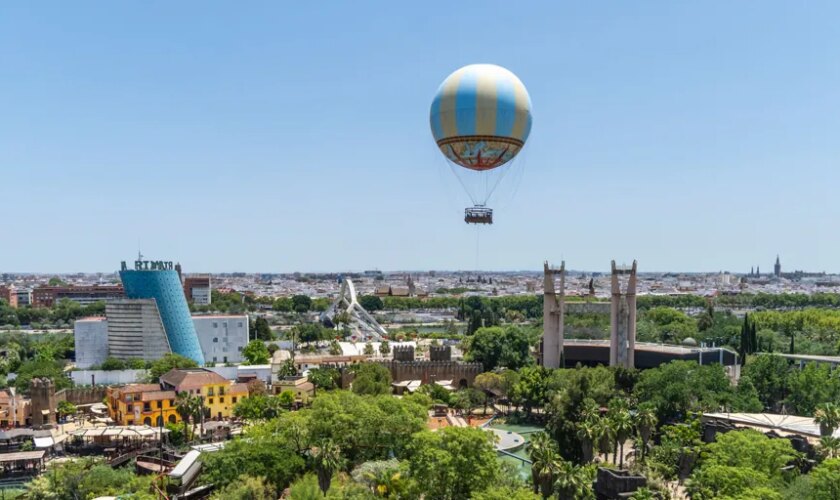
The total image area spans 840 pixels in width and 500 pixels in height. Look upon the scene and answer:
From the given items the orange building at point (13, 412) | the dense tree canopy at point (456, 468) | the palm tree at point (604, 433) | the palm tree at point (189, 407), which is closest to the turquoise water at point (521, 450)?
the palm tree at point (604, 433)

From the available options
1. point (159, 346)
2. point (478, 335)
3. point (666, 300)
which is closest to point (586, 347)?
point (478, 335)

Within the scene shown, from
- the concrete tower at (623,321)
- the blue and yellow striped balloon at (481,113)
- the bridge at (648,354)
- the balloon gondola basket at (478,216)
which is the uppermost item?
the blue and yellow striped balloon at (481,113)

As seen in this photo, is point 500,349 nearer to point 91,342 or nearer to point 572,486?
point 572,486

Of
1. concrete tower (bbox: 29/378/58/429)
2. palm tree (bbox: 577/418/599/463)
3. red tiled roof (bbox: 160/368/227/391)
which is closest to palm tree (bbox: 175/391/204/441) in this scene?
red tiled roof (bbox: 160/368/227/391)

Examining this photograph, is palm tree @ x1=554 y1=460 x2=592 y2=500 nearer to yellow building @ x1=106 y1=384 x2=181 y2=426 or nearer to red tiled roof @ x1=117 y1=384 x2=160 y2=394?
yellow building @ x1=106 y1=384 x2=181 y2=426

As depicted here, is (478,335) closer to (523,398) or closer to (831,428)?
(523,398)

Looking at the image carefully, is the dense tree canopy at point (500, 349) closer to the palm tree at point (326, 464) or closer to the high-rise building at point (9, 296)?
the palm tree at point (326, 464)

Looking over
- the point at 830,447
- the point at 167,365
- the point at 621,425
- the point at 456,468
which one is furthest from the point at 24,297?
the point at 830,447
